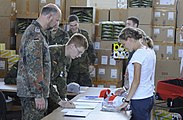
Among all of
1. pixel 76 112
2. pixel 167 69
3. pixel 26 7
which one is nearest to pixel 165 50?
pixel 167 69

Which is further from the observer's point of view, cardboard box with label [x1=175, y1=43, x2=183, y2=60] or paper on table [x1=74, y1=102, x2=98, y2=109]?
cardboard box with label [x1=175, y1=43, x2=183, y2=60]

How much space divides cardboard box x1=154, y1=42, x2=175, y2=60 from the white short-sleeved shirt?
3.45 meters

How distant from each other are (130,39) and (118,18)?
364cm

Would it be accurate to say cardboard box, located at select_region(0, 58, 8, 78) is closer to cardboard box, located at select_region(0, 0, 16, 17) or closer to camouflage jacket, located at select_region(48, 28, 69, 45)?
camouflage jacket, located at select_region(48, 28, 69, 45)

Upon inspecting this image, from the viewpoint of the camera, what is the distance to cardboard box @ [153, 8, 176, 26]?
6.69 metres

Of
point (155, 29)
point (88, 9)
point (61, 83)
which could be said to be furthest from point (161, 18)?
point (61, 83)

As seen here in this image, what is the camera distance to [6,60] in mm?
5527

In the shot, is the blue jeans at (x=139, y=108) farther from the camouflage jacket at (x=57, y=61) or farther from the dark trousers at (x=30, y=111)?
the dark trousers at (x=30, y=111)

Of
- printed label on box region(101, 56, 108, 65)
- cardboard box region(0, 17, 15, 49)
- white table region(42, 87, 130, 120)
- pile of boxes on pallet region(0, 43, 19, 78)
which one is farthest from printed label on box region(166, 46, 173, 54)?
white table region(42, 87, 130, 120)

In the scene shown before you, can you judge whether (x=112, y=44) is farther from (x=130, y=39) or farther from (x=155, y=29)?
(x=130, y=39)

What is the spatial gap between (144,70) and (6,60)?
2.85 m

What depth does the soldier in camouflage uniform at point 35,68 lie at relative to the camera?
3.06 meters

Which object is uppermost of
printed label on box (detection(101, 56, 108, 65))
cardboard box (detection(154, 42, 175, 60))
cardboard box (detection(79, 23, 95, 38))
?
cardboard box (detection(79, 23, 95, 38))

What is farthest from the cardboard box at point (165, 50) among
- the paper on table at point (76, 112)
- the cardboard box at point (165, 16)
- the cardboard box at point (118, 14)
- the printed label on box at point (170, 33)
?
the paper on table at point (76, 112)
